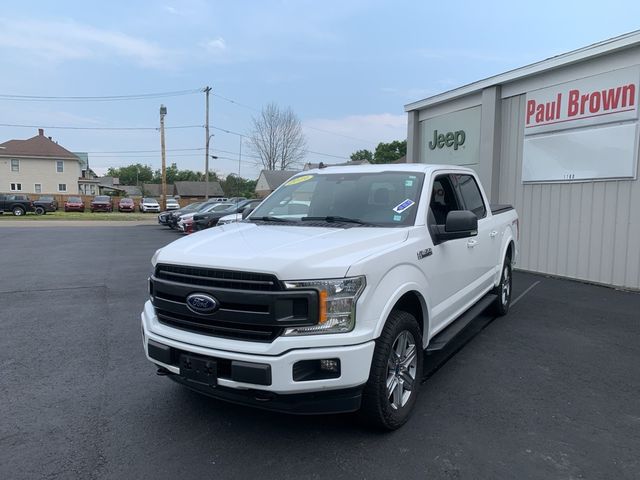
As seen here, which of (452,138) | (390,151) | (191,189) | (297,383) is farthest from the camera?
(191,189)

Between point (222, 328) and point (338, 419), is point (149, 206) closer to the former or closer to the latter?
point (338, 419)

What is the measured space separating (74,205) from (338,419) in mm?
47065

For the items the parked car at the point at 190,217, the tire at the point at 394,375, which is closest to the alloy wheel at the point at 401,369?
the tire at the point at 394,375

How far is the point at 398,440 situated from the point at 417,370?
0.55 meters

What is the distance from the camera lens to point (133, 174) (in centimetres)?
13175

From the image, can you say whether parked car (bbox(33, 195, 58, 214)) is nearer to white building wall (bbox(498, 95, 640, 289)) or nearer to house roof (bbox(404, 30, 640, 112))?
house roof (bbox(404, 30, 640, 112))

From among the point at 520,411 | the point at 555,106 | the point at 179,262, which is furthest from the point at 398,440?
the point at 555,106

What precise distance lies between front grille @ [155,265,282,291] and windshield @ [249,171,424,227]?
1.16 m

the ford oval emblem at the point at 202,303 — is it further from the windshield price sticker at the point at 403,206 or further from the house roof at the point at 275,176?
the house roof at the point at 275,176

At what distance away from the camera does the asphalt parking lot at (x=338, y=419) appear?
2879 millimetres

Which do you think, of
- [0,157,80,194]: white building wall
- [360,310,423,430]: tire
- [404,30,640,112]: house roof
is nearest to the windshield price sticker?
[360,310,423,430]: tire

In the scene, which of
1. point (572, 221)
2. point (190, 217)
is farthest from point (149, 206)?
point (572, 221)

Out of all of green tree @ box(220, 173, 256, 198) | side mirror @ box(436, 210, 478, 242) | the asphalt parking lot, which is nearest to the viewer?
the asphalt parking lot

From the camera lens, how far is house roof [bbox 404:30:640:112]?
26.1ft
